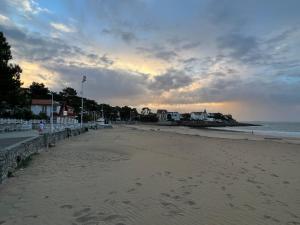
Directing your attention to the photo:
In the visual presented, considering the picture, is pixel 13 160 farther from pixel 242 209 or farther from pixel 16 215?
pixel 242 209

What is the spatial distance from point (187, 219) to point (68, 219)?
2.10 metres

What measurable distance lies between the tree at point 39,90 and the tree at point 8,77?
76.3m

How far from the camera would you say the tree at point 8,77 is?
36.7 meters

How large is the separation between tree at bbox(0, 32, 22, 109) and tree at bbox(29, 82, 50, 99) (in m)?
76.3

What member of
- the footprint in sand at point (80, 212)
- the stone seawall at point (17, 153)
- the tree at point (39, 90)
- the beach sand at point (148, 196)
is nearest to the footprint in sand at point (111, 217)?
the beach sand at point (148, 196)

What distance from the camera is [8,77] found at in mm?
36875

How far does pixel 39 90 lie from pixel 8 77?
268ft

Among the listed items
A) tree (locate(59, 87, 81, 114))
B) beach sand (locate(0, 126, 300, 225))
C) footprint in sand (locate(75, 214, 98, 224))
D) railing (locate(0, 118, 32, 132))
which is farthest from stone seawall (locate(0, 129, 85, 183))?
tree (locate(59, 87, 81, 114))

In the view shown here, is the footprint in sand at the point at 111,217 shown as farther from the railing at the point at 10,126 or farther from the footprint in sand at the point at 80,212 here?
the railing at the point at 10,126

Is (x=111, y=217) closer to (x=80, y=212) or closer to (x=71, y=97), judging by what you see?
(x=80, y=212)

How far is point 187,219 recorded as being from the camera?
618 cm

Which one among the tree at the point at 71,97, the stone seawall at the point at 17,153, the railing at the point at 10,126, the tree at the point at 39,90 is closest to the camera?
the stone seawall at the point at 17,153

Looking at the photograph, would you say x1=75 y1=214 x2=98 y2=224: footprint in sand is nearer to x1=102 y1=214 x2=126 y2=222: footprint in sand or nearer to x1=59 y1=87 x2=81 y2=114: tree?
x1=102 y1=214 x2=126 y2=222: footprint in sand

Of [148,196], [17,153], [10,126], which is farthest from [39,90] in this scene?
[148,196]
